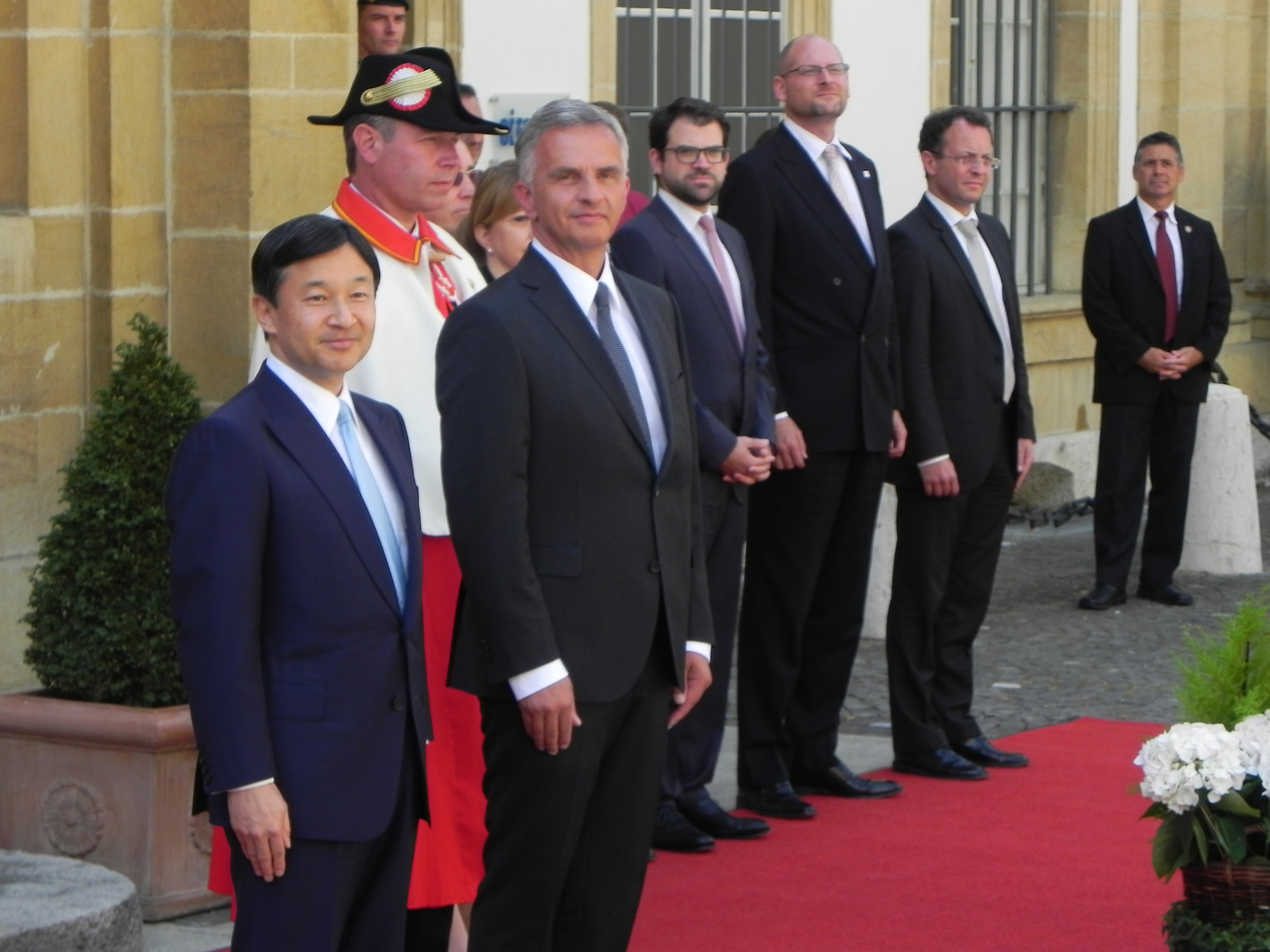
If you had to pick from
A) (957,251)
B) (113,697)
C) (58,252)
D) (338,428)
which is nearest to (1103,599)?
(957,251)

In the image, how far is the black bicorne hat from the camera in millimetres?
4520

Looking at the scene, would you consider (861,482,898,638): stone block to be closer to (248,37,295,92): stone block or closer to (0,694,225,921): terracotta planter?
(248,37,295,92): stone block

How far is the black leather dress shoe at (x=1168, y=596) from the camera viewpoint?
1059 centimetres

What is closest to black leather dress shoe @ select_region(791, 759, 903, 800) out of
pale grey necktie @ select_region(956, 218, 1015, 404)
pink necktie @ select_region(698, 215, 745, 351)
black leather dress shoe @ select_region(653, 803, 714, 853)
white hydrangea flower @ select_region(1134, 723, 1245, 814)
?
black leather dress shoe @ select_region(653, 803, 714, 853)

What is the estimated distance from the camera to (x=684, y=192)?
245 inches

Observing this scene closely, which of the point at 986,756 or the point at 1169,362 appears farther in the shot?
the point at 1169,362

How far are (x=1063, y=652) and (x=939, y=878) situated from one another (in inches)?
143

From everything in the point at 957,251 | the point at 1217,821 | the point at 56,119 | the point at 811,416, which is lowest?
the point at 1217,821

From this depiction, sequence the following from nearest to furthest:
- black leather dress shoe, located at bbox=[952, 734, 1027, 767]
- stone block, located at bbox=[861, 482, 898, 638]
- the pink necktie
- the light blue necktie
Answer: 1. the light blue necktie
2. the pink necktie
3. black leather dress shoe, located at bbox=[952, 734, 1027, 767]
4. stone block, located at bbox=[861, 482, 898, 638]

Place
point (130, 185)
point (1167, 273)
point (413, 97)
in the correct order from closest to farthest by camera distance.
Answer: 1. point (413, 97)
2. point (130, 185)
3. point (1167, 273)

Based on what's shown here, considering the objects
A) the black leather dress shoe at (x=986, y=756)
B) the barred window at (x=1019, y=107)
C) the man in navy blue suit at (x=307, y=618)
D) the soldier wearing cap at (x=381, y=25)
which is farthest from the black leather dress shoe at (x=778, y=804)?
the barred window at (x=1019, y=107)

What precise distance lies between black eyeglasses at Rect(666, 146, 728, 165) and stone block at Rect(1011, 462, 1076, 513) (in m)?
7.95

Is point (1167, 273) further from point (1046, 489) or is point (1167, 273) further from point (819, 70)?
point (819, 70)

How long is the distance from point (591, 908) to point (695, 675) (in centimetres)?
48
